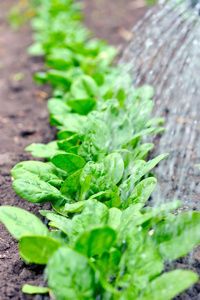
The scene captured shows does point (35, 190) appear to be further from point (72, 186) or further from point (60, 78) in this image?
point (60, 78)

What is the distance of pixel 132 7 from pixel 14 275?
415 centimetres

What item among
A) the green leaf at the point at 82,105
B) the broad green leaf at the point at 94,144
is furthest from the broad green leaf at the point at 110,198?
the green leaf at the point at 82,105

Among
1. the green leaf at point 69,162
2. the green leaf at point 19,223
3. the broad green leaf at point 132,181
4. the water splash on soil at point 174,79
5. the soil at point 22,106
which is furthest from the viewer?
the water splash on soil at point 174,79

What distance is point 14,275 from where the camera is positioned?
4.48 ft

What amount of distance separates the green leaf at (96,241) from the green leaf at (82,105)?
1100 mm

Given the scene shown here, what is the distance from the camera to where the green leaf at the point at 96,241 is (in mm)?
1116

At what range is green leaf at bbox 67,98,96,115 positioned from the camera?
2.10 meters

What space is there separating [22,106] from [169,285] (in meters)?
2.20

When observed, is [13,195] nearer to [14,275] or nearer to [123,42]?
[14,275]

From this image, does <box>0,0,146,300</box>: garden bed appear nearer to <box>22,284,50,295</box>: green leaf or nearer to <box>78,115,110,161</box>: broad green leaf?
<box>22,284,50,295</box>: green leaf

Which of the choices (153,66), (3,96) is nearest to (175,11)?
(153,66)

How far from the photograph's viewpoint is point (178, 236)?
119 cm

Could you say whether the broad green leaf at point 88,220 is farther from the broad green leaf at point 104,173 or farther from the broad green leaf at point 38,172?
the broad green leaf at point 38,172

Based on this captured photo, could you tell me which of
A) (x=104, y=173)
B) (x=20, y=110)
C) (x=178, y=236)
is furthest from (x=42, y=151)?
(x=20, y=110)
